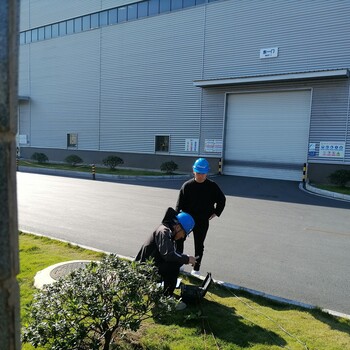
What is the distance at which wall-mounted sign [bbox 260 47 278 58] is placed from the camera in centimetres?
2092

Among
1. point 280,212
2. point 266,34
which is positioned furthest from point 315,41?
point 280,212

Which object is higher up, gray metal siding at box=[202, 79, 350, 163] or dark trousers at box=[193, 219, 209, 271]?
gray metal siding at box=[202, 79, 350, 163]

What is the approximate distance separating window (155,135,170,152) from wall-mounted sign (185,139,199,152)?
1776mm

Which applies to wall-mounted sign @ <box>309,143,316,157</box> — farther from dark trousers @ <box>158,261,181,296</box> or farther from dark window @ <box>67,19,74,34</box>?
dark window @ <box>67,19,74,34</box>

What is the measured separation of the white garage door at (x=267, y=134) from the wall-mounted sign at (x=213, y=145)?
0.49m

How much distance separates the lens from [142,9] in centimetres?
2669

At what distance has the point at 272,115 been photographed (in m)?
21.5

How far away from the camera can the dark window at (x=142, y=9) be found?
86.9ft

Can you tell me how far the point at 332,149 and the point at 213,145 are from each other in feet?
24.4

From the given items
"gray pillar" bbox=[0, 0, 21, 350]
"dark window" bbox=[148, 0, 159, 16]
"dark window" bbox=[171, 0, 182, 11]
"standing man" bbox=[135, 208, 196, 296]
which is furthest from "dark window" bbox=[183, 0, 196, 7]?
"gray pillar" bbox=[0, 0, 21, 350]

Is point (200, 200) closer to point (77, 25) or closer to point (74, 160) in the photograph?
point (74, 160)

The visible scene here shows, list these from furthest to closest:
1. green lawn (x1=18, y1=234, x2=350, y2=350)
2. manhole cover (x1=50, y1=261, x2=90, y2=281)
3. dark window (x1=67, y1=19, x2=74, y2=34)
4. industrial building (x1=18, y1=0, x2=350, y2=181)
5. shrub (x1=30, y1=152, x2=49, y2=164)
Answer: dark window (x1=67, y1=19, x2=74, y2=34) < shrub (x1=30, y1=152, x2=49, y2=164) < industrial building (x1=18, y1=0, x2=350, y2=181) < manhole cover (x1=50, y1=261, x2=90, y2=281) < green lawn (x1=18, y1=234, x2=350, y2=350)

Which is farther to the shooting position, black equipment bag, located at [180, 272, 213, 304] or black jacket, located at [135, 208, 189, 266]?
black equipment bag, located at [180, 272, 213, 304]

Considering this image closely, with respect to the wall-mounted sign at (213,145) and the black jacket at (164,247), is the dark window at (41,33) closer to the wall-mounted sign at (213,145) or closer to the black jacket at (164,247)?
the wall-mounted sign at (213,145)
